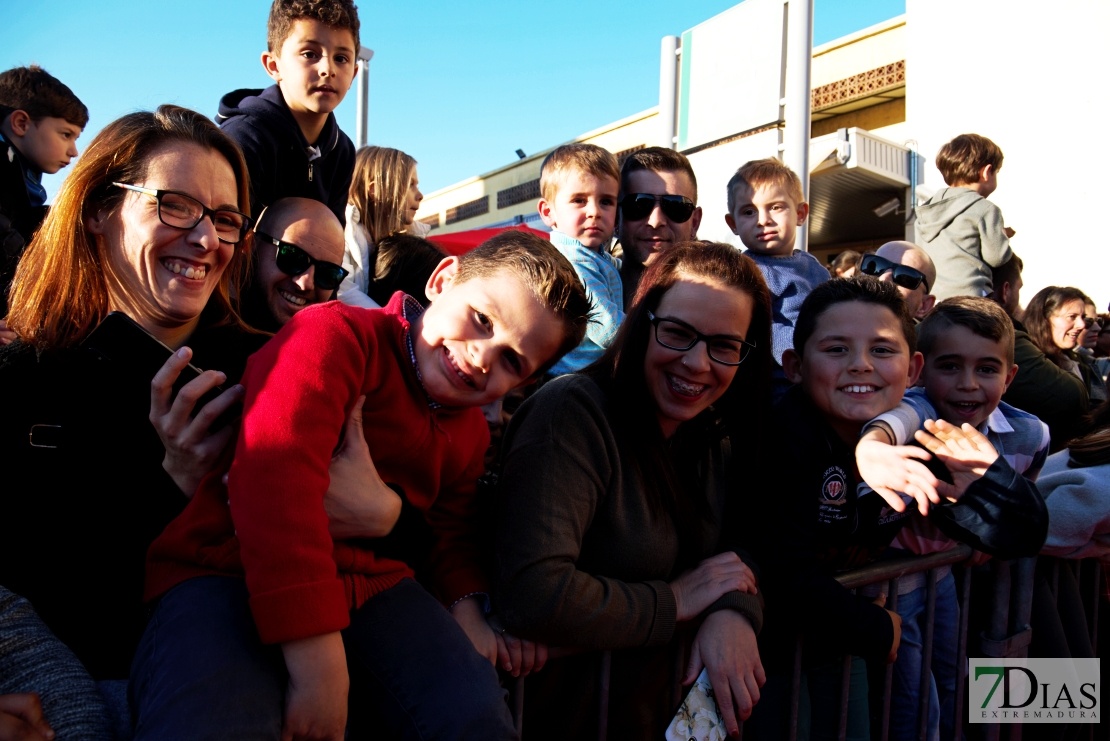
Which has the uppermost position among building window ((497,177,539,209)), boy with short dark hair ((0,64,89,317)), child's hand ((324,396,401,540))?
building window ((497,177,539,209))

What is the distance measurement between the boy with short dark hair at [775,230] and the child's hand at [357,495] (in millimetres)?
2295

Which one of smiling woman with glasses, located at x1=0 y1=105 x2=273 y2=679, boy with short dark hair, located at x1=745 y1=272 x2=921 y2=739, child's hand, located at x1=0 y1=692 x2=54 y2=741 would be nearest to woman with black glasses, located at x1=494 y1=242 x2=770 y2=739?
boy with short dark hair, located at x1=745 y1=272 x2=921 y2=739

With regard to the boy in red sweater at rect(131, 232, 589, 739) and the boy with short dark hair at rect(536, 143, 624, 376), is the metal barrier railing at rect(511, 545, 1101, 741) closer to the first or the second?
the boy in red sweater at rect(131, 232, 589, 739)

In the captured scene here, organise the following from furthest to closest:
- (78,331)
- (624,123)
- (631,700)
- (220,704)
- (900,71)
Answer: (624,123), (900,71), (631,700), (78,331), (220,704)

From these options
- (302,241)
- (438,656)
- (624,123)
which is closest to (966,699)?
(438,656)

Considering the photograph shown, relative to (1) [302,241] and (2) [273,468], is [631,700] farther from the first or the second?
(1) [302,241]

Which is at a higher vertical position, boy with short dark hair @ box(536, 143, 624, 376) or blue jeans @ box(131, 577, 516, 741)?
boy with short dark hair @ box(536, 143, 624, 376)

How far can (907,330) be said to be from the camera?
2537mm

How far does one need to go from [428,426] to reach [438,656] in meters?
0.51

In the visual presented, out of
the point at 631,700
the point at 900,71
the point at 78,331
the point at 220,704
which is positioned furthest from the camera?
the point at 900,71

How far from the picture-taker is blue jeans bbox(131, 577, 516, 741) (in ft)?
4.20

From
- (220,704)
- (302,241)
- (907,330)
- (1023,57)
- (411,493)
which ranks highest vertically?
(1023,57)

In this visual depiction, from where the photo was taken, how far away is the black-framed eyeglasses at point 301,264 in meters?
2.62

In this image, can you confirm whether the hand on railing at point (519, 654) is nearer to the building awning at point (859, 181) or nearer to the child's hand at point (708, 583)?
the child's hand at point (708, 583)
